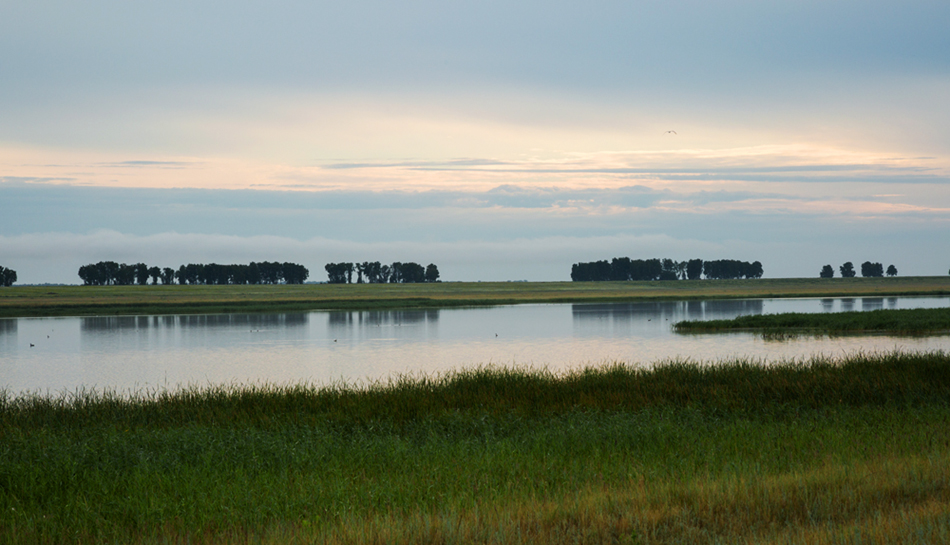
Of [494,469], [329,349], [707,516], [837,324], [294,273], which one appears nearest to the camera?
[707,516]

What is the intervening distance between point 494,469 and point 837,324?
43.5 m

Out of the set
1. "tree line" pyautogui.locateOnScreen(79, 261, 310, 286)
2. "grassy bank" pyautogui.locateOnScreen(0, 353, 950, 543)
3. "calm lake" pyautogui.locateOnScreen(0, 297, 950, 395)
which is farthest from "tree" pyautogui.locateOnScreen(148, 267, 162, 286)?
"grassy bank" pyautogui.locateOnScreen(0, 353, 950, 543)

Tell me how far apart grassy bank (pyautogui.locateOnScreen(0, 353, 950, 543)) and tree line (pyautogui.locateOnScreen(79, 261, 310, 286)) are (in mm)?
174106

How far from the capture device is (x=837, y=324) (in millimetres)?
47156

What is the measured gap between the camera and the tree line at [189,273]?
571ft

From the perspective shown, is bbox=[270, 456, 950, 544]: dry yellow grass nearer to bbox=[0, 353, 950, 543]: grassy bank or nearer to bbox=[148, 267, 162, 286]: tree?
bbox=[0, 353, 950, 543]: grassy bank

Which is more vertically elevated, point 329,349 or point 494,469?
point 494,469

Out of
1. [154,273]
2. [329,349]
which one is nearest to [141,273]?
[154,273]

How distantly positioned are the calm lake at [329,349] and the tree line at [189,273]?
122m

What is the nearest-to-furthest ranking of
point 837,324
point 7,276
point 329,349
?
point 329,349
point 837,324
point 7,276

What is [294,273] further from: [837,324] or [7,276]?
[837,324]

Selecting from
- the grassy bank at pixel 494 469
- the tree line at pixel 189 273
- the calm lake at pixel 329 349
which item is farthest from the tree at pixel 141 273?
the grassy bank at pixel 494 469

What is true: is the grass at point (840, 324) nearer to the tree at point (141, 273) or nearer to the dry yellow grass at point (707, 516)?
the dry yellow grass at point (707, 516)

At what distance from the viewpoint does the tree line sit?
17412 centimetres
